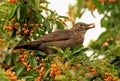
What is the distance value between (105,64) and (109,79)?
36 cm

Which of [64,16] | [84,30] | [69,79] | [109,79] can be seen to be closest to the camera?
[69,79]

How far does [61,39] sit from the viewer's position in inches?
275

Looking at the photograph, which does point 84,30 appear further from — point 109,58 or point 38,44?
point 109,58

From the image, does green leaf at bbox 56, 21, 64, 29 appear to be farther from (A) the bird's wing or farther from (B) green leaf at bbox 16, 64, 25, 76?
(B) green leaf at bbox 16, 64, 25, 76

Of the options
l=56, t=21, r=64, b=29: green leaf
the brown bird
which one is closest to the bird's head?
the brown bird

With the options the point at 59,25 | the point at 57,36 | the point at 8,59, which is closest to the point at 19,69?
the point at 8,59

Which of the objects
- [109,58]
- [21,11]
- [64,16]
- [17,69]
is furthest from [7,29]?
[109,58]

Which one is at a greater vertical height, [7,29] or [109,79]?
[7,29]

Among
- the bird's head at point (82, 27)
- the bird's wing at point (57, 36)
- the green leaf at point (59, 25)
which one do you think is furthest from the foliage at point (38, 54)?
the bird's head at point (82, 27)

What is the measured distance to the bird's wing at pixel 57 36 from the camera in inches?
247

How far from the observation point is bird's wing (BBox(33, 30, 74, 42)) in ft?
20.6

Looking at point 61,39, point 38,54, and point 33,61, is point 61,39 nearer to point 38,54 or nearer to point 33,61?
point 38,54

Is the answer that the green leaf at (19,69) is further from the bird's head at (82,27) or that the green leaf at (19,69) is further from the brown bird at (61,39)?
the bird's head at (82,27)

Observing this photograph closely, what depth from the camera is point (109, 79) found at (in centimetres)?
482
